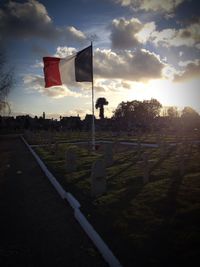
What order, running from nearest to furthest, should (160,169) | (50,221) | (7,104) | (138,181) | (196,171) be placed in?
(50,221), (138,181), (196,171), (160,169), (7,104)

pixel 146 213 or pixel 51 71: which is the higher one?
pixel 51 71

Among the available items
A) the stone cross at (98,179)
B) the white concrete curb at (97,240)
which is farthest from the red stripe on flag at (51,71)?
the white concrete curb at (97,240)

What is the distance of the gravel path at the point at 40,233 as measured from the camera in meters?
3.90

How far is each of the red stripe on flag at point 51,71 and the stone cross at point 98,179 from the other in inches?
441

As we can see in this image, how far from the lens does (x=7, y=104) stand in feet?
136

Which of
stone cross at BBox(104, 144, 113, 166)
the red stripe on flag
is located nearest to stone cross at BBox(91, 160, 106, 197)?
stone cross at BBox(104, 144, 113, 166)

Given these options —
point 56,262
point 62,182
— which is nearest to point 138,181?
point 62,182

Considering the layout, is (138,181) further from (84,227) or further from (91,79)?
(91,79)

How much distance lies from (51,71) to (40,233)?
13815 millimetres

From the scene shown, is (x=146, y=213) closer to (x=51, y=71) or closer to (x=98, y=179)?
(x=98, y=179)

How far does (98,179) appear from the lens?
728 cm

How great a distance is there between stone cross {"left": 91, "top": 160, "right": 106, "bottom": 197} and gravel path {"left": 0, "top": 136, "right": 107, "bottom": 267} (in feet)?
3.24

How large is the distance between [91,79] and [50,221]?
13.1 metres

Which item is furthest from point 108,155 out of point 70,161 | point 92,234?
point 92,234
